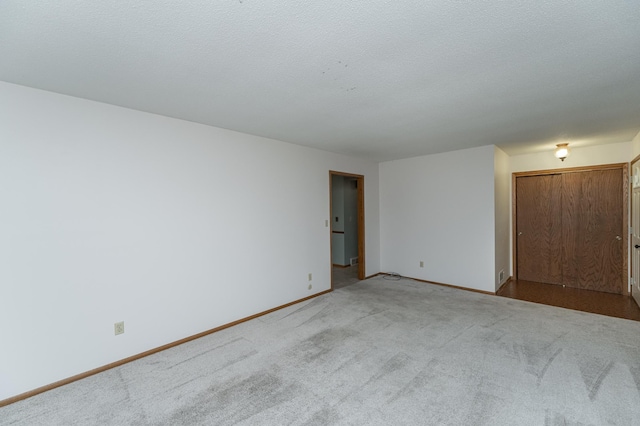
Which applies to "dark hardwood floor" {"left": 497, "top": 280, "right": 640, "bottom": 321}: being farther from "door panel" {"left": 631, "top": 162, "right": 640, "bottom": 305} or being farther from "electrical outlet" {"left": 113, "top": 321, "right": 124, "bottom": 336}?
"electrical outlet" {"left": 113, "top": 321, "right": 124, "bottom": 336}

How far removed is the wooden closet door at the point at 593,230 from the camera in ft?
14.7

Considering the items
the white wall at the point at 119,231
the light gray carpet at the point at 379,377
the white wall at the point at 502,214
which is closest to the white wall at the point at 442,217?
the white wall at the point at 502,214

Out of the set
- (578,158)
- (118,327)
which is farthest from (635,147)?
(118,327)

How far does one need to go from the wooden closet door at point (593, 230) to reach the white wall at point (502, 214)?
2.61ft

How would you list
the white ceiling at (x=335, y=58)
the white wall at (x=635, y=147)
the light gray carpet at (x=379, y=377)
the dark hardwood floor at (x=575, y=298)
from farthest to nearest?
the white wall at (x=635, y=147), the dark hardwood floor at (x=575, y=298), the light gray carpet at (x=379, y=377), the white ceiling at (x=335, y=58)

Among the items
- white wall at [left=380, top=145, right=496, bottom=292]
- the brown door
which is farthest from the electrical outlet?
the brown door

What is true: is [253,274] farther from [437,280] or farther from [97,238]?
[437,280]

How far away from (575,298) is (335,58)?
493cm

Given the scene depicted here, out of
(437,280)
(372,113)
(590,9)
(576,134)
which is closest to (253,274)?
(372,113)

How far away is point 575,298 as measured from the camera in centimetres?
424

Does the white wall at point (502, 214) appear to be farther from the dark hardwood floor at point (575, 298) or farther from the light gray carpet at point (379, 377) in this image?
the light gray carpet at point (379, 377)

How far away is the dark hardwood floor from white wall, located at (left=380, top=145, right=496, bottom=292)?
55 centimetres

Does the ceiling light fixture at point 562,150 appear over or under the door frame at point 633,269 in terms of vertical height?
over

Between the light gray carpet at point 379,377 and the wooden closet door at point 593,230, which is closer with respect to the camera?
the light gray carpet at point 379,377
